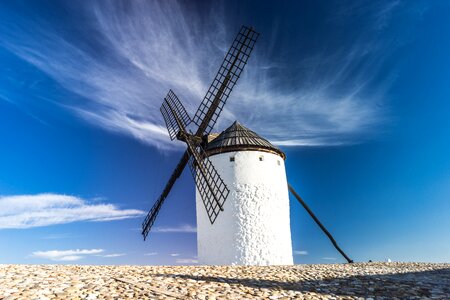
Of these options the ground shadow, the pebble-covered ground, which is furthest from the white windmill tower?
the ground shadow

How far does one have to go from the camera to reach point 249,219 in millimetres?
17828

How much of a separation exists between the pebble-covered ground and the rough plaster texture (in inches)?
181

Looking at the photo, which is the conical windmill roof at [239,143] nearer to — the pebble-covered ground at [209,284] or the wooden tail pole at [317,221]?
the wooden tail pole at [317,221]

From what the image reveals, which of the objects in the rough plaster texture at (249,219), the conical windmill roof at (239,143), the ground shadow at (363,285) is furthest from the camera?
the conical windmill roof at (239,143)

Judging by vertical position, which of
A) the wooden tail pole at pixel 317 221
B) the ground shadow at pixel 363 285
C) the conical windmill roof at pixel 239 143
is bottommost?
the ground shadow at pixel 363 285

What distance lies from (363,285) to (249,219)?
24.6 ft

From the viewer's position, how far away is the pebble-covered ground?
8.45 m

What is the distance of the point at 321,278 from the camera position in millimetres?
11852

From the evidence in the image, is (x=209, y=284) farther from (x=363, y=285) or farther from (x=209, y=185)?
(x=209, y=185)

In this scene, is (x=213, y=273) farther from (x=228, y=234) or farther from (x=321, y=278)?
(x=228, y=234)

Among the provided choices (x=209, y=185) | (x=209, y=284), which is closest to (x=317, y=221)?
(x=209, y=185)

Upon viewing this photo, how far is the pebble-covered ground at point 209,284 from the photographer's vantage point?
8453 millimetres

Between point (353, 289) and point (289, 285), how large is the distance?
1850 millimetres

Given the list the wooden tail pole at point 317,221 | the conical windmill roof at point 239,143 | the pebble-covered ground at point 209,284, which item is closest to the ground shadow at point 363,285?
the pebble-covered ground at point 209,284
